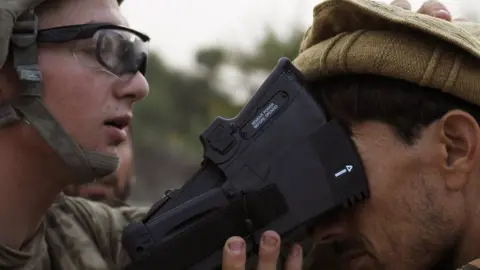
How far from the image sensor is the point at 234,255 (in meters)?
2.76

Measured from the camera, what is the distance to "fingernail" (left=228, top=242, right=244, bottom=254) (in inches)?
109

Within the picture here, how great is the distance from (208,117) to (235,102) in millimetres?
5197

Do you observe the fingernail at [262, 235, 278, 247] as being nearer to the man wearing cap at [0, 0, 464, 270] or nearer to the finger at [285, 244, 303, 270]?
the man wearing cap at [0, 0, 464, 270]

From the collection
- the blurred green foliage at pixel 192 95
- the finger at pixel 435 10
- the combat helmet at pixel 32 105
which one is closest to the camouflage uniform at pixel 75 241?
the combat helmet at pixel 32 105

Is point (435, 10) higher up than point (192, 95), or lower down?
higher up

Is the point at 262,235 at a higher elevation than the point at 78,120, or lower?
lower

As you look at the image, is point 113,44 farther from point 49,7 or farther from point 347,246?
point 347,246

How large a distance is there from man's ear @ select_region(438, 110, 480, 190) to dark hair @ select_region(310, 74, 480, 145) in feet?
0.11

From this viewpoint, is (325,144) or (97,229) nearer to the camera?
(325,144)

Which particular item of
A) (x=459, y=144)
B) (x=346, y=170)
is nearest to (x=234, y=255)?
(x=346, y=170)

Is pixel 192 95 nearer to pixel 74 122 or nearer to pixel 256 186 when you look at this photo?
pixel 74 122

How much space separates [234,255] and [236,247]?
3 cm

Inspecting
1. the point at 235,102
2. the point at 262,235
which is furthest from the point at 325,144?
the point at 235,102

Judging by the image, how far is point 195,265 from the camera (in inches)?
111
